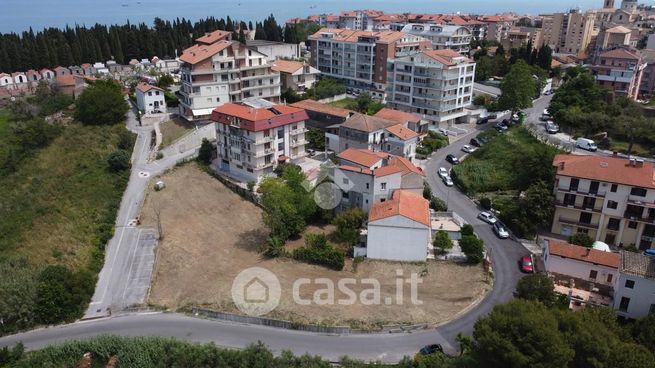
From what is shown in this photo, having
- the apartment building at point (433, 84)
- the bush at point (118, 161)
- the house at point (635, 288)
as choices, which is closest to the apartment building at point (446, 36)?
the apartment building at point (433, 84)

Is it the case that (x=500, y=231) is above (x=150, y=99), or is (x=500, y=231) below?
below

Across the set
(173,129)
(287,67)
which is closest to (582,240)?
(173,129)

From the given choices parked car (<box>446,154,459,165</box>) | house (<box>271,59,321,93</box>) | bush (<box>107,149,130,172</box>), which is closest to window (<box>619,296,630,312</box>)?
parked car (<box>446,154,459,165</box>)

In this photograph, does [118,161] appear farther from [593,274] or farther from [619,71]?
[619,71]

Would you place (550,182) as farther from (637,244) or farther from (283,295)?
(283,295)

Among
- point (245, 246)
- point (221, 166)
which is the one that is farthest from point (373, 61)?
point (245, 246)

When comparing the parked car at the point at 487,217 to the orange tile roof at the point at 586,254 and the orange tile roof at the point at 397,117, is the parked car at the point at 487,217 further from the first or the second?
the orange tile roof at the point at 397,117
